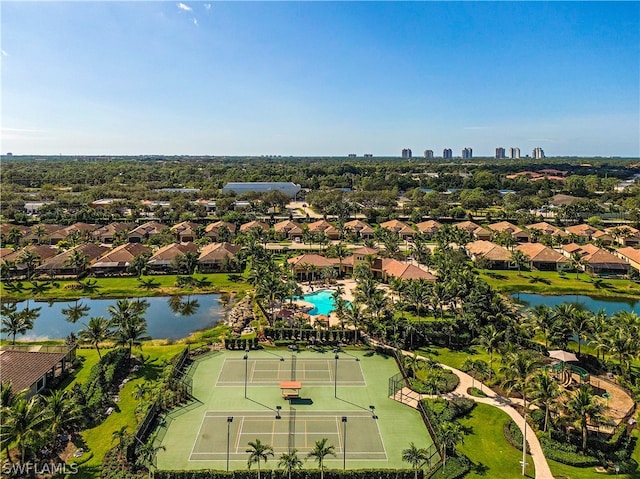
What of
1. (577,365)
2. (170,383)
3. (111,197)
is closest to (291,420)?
(170,383)

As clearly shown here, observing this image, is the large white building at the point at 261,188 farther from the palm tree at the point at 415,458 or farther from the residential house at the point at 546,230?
the palm tree at the point at 415,458

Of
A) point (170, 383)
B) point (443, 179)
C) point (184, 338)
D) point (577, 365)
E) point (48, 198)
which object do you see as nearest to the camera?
point (170, 383)

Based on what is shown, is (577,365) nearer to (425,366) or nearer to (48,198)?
(425,366)

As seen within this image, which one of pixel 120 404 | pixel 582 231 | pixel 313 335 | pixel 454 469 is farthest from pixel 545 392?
pixel 582 231

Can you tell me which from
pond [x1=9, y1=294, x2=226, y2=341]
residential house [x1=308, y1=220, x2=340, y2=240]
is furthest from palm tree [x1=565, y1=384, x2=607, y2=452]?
residential house [x1=308, y1=220, x2=340, y2=240]

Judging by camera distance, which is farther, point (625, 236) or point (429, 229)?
point (429, 229)

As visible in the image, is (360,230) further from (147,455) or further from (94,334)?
(147,455)
